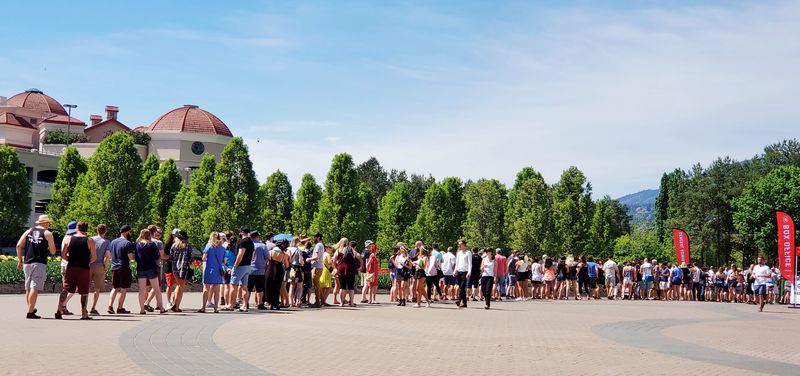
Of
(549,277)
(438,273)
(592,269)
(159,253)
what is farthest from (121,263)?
(592,269)

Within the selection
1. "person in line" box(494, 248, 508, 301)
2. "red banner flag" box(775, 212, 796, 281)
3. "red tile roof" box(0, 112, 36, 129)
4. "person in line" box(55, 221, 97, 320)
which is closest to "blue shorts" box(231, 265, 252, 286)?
"person in line" box(55, 221, 97, 320)

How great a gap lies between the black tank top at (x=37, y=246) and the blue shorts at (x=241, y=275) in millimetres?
4917

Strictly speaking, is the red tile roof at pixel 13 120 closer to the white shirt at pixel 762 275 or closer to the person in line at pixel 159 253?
the person in line at pixel 159 253

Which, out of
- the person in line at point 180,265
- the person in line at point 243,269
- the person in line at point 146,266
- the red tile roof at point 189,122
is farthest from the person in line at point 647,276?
the red tile roof at point 189,122

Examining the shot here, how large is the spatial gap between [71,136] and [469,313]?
7898 cm

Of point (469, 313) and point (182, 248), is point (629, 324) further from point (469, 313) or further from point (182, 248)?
point (182, 248)

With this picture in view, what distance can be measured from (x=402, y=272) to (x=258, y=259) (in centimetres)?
588

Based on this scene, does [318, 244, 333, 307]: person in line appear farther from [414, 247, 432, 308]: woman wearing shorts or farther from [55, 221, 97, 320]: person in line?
[55, 221, 97, 320]: person in line

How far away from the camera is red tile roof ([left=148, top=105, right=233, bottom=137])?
302 ft

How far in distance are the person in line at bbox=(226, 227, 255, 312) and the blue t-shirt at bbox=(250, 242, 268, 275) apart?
0.25m

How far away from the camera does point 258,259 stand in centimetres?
2116

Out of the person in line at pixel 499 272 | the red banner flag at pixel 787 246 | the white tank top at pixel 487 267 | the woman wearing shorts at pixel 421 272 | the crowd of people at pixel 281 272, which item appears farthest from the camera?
the red banner flag at pixel 787 246

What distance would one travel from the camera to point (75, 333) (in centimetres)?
1389

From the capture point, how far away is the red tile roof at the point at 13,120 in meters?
93.7
